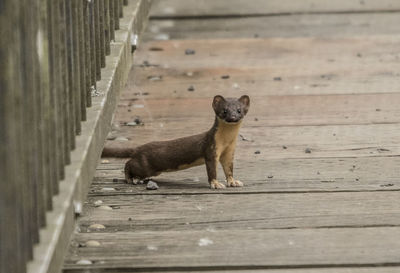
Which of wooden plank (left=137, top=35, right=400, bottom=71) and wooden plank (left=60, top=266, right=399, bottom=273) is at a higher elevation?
wooden plank (left=137, top=35, right=400, bottom=71)

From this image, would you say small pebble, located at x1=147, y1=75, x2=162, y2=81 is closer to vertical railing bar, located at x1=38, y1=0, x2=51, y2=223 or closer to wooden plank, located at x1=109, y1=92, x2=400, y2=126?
wooden plank, located at x1=109, y1=92, x2=400, y2=126

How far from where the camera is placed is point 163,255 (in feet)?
11.5

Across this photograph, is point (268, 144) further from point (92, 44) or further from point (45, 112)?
point (45, 112)

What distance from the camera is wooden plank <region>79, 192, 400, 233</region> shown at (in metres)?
3.82

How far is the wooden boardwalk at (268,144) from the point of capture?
3.55 meters

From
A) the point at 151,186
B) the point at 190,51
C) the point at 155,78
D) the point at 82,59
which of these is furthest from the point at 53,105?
the point at 190,51

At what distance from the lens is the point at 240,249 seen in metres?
3.55

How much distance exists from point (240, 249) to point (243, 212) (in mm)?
427

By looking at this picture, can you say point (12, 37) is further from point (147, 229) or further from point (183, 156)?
point (183, 156)

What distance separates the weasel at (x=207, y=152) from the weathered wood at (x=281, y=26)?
3.12 metres

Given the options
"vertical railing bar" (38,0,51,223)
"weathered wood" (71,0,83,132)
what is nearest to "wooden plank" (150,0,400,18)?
"weathered wood" (71,0,83,132)

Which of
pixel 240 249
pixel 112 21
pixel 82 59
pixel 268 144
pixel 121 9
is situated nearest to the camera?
pixel 240 249

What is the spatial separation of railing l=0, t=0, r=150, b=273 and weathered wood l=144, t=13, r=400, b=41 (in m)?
3.66

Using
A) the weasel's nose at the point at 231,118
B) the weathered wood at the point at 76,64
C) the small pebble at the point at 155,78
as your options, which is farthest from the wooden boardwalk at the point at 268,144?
the weathered wood at the point at 76,64
